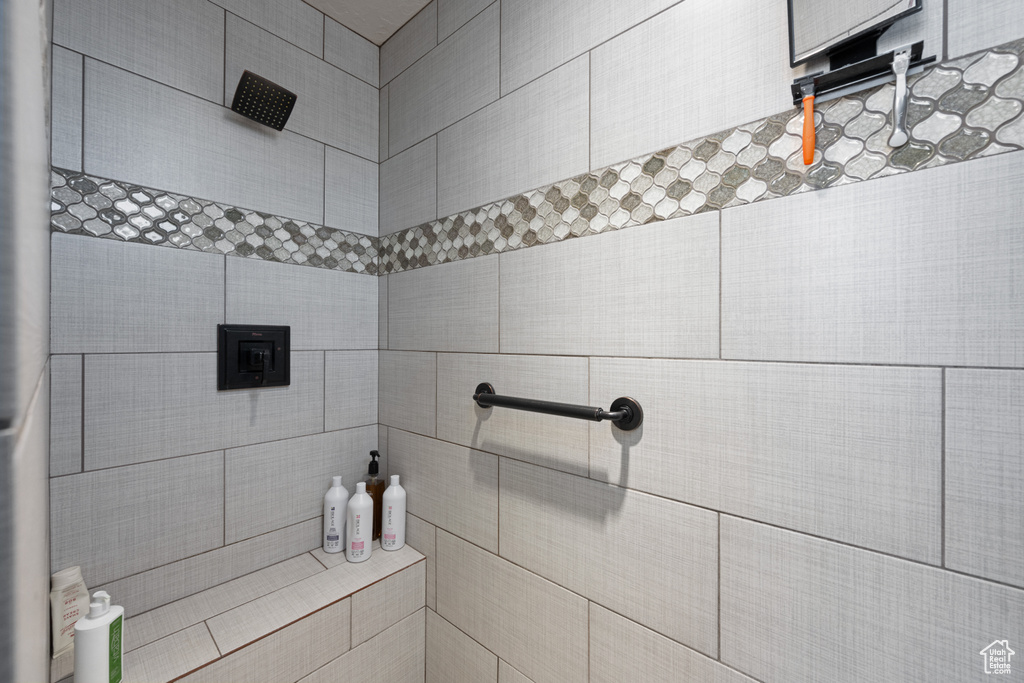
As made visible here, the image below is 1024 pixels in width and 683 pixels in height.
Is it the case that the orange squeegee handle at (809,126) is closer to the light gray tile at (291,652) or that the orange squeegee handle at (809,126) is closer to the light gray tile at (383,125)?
the light gray tile at (383,125)

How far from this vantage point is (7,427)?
0.10m

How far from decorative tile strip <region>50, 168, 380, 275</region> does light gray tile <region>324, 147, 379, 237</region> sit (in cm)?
4

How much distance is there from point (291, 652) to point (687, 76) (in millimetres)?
1478

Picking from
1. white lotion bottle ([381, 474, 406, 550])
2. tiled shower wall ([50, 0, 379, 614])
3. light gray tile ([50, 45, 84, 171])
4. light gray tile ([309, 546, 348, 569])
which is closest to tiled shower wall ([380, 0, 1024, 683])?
white lotion bottle ([381, 474, 406, 550])

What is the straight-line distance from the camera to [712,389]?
78cm

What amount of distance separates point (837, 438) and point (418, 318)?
3.46 ft

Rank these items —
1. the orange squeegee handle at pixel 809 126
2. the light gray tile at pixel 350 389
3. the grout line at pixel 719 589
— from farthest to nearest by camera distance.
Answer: the light gray tile at pixel 350 389 < the grout line at pixel 719 589 < the orange squeegee handle at pixel 809 126

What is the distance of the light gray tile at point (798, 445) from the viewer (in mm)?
618

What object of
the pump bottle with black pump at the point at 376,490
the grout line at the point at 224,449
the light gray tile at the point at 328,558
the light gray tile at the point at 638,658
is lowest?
the light gray tile at the point at 328,558

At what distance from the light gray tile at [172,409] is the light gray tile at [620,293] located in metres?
0.69

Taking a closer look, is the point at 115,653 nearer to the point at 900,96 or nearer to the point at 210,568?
A: the point at 210,568

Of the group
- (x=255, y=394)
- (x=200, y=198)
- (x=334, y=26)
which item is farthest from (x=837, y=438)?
(x=334, y=26)

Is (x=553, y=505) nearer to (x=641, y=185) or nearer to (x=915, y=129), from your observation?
(x=641, y=185)

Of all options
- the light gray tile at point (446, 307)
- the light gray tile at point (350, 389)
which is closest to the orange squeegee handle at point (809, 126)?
the light gray tile at point (446, 307)
